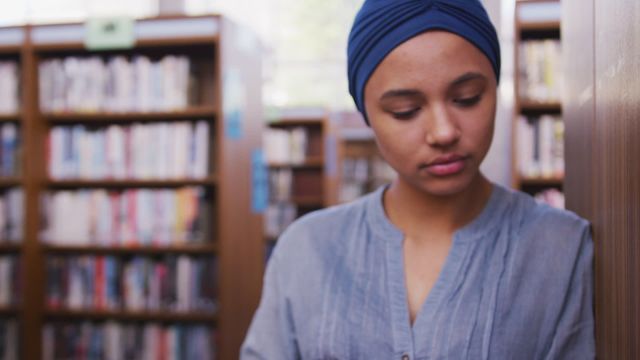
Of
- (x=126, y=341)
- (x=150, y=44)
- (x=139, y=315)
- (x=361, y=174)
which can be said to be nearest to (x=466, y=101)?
(x=150, y=44)

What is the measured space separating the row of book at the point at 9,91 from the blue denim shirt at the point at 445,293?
9.19 ft

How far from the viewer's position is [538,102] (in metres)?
3.20

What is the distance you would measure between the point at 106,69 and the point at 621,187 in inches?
120

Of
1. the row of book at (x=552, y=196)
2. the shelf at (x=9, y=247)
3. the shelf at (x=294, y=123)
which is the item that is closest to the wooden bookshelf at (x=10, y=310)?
the shelf at (x=9, y=247)

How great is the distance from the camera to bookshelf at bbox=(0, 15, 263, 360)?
325 centimetres

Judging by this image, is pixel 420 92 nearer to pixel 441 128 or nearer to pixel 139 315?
pixel 441 128

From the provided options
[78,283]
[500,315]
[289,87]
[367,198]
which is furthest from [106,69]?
[289,87]

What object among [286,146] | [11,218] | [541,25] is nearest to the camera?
[541,25]

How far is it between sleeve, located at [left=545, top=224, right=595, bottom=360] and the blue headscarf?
31 cm

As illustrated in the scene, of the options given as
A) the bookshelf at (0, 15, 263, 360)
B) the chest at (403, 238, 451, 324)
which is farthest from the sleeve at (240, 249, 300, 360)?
the bookshelf at (0, 15, 263, 360)

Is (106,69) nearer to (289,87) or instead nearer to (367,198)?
(367,198)

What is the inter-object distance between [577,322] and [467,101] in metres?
0.34

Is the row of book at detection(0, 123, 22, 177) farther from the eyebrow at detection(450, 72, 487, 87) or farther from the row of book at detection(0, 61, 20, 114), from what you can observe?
the eyebrow at detection(450, 72, 487, 87)

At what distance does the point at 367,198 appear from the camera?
112 centimetres
